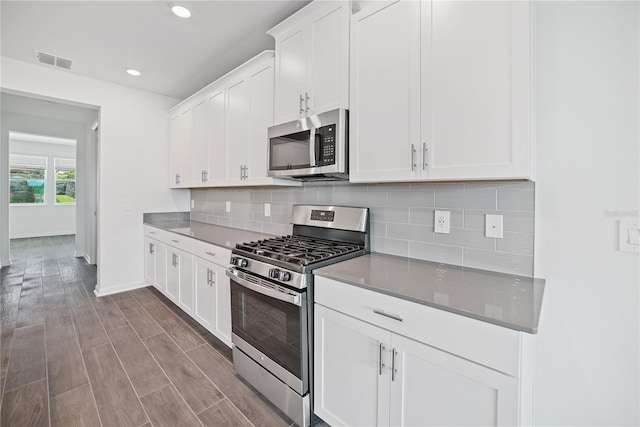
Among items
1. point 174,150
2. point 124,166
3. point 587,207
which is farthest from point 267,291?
point 124,166

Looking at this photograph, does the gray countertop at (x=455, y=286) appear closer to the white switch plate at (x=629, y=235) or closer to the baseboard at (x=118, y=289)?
the white switch plate at (x=629, y=235)

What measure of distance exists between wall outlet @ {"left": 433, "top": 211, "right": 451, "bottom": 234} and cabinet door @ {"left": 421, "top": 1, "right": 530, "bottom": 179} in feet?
1.16

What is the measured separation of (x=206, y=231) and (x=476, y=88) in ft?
8.66

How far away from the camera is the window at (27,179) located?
7832 mm

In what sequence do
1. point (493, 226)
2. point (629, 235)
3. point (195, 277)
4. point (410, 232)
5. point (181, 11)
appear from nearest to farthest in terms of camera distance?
point (629, 235) → point (493, 226) → point (410, 232) → point (181, 11) → point (195, 277)

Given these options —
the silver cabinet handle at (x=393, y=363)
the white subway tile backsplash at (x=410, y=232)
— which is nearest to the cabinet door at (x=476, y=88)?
the white subway tile backsplash at (x=410, y=232)

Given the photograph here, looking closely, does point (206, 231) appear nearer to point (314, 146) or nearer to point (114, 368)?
point (114, 368)

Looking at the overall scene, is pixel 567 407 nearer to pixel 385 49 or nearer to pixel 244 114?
pixel 385 49

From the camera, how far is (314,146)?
1837 millimetres

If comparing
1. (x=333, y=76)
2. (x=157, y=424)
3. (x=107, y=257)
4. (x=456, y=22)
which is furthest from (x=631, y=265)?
(x=107, y=257)

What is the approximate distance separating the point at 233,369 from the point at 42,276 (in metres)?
4.13

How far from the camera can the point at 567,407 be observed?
4.29 ft

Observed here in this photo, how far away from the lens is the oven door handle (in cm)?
151

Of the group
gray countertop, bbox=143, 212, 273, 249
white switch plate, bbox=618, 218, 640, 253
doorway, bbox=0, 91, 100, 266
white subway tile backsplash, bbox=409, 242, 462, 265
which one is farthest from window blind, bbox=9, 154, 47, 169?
white switch plate, bbox=618, 218, 640, 253
